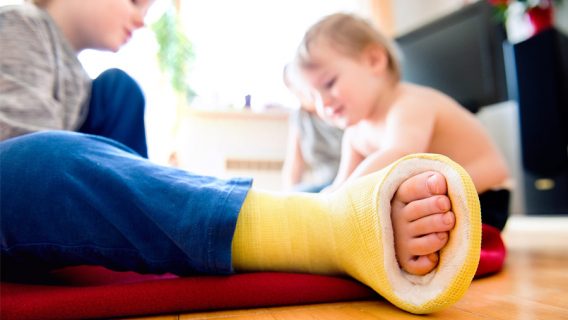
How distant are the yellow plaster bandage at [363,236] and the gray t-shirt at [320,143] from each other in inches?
41.1

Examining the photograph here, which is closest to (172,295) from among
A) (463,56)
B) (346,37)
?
(346,37)

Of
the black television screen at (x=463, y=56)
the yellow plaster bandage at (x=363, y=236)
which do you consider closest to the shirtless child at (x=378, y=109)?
the yellow plaster bandage at (x=363, y=236)

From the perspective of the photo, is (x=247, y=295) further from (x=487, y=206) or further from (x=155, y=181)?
(x=487, y=206)

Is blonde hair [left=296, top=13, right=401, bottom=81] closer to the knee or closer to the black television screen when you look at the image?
the knee

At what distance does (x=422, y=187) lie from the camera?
419 mm

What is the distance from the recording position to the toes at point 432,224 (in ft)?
1.34

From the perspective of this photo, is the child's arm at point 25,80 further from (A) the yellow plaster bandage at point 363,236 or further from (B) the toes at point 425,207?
(B) the toes at point 425,207

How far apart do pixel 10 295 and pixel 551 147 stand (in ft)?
6.18

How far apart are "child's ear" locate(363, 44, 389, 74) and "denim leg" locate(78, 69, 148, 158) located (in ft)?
1.70

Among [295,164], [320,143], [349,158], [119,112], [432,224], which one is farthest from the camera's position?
[295,164]

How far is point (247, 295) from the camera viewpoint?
1.54 feet

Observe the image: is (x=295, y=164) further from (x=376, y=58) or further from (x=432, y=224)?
(x=432, y=224)

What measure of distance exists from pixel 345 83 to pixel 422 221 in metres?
0.59

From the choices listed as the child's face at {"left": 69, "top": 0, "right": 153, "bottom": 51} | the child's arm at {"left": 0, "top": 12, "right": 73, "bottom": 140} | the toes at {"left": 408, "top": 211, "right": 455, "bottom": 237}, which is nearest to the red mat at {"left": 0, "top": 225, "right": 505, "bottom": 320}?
the toes at {"left": 408, "top": 211, "right": 455, "bottom": 237}
